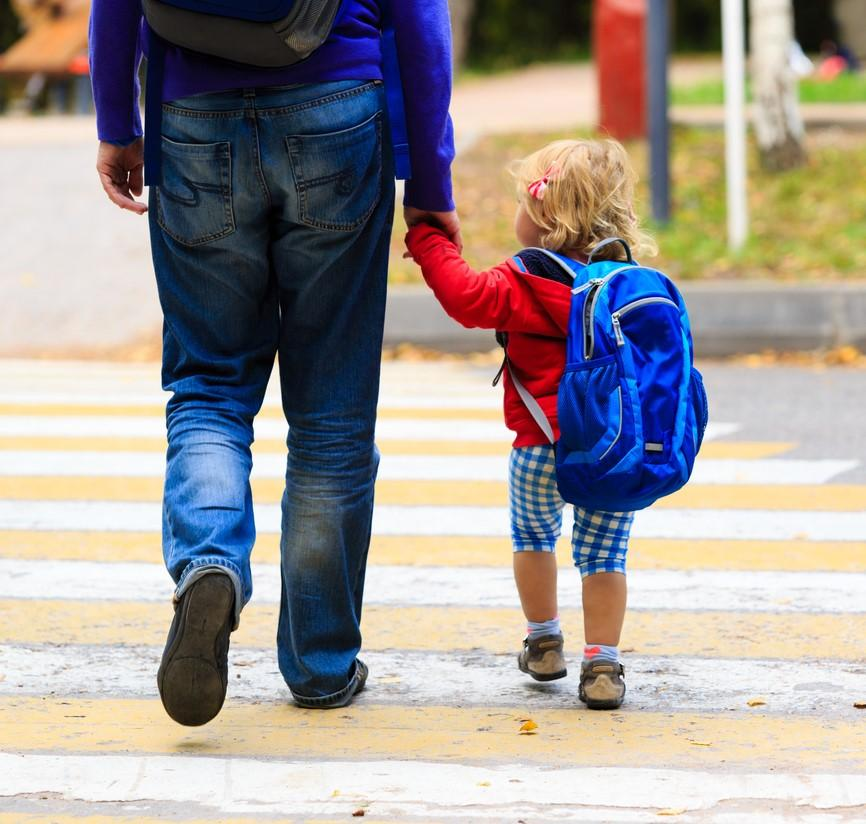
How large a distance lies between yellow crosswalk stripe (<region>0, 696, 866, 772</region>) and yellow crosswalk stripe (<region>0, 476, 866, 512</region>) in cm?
233

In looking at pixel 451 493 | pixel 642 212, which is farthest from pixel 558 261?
pixel 642 212

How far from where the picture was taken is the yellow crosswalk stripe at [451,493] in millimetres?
5848

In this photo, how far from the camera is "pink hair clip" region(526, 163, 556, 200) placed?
362 centimetres

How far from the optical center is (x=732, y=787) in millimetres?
3061

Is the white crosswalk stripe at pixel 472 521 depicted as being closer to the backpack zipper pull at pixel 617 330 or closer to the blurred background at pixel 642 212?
the backpack zipper pull at pixel 617 330

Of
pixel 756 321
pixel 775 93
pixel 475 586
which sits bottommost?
pixel 756 321

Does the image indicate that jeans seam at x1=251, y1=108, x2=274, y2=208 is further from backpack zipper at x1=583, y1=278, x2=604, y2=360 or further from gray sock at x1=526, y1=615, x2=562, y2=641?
gray sock at x1=526, y1=615, x2=562, y2=641

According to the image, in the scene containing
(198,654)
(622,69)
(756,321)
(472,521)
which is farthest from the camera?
(622,69)

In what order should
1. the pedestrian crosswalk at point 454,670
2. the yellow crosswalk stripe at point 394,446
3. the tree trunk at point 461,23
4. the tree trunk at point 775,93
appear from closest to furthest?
1. the pedestrian crosswalk at point 454,670
2. the yellow crosswalk stripe at point 394,446
3. the tree trunk at point 775,93
4. the tree trunk at point 461,23

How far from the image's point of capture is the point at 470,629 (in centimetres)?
428

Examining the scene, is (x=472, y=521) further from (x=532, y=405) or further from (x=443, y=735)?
(x=443, y=735)

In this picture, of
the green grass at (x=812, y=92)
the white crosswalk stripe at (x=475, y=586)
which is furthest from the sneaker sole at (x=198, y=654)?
the green grass at (x=812, y=92)

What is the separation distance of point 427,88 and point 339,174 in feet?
0.79

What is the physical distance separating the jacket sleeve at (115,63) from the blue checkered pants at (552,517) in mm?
1083
